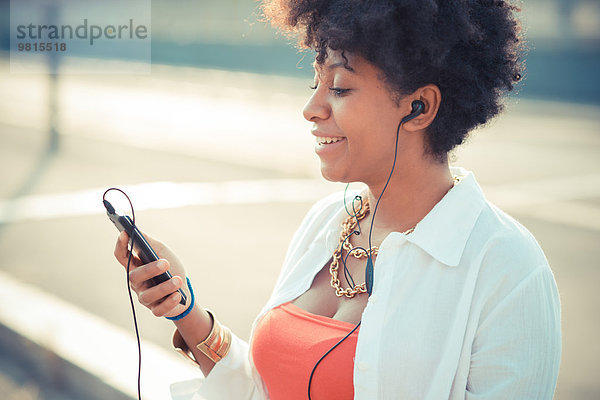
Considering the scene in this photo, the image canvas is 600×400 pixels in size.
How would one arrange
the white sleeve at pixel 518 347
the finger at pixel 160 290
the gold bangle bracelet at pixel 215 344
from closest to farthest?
the white sleeve at pixel 518 347 < the finger at pixel 160 290 < the gold bangle bracelet at pixel 215 344

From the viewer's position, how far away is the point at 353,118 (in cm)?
249

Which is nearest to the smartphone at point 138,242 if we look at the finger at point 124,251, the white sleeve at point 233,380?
the finger at point 124,251

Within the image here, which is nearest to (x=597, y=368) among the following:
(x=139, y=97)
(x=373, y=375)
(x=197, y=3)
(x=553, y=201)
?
(x=373, y=375)

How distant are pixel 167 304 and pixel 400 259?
2.51 feet

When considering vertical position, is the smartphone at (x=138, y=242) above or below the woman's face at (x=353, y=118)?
below

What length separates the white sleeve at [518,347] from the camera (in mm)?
2148

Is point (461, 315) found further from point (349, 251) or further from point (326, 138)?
point (326, 138)

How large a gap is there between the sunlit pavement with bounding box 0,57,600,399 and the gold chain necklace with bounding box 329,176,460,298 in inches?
23.0

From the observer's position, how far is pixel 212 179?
10.8 metres

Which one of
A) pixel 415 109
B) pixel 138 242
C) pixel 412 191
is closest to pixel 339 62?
pixel 415 109

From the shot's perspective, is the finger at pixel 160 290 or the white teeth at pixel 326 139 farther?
the white teeth at pixel 326 139

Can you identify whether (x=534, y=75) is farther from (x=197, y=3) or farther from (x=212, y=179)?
(x=197, y=3)

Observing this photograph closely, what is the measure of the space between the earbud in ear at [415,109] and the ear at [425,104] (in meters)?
0.01

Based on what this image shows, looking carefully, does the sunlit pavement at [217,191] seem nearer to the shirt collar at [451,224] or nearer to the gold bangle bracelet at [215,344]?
the shirt collar at [451,224]
